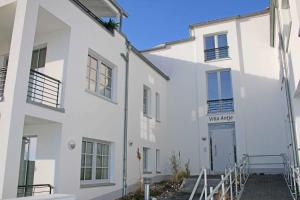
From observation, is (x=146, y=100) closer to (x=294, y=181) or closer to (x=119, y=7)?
(x=119, y=7)

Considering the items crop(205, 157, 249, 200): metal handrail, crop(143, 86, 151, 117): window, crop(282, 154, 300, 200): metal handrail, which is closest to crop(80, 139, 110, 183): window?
crop(205, 157, 249, 200): metal handrail

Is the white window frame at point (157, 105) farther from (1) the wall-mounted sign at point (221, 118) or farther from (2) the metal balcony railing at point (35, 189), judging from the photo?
(2) the metal balcony railing at point (35, 189)

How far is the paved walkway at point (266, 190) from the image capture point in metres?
8.60

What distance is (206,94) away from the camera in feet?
52.2

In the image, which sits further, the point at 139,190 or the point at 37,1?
the point at 139,190

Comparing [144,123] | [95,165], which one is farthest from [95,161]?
[144,123]

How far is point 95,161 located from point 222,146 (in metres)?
7.95

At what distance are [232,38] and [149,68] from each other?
505 cm

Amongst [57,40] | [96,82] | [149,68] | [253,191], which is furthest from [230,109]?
[57,40]

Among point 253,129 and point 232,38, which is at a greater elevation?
point 232,38

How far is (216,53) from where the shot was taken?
16.3 metres

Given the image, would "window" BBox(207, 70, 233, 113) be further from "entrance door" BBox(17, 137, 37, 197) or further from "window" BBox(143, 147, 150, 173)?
"entrance door" BBox(17, 137, 37, 197)

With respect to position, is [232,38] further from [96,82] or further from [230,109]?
[96,82]

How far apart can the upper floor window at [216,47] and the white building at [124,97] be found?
0.06m
